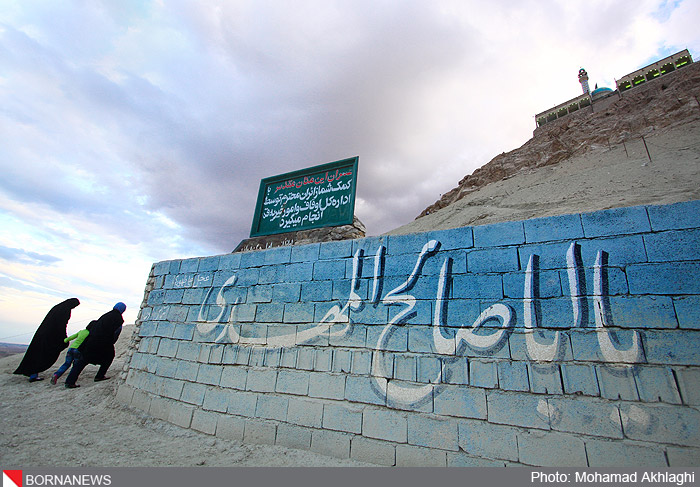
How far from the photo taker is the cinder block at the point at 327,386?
278 cm

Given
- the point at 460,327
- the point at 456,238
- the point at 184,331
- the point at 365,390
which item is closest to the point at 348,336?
the point at 365,390

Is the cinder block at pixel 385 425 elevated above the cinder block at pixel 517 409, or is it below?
below

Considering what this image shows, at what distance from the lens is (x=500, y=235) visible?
8.72ft

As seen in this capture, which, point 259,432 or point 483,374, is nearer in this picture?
point 483,374

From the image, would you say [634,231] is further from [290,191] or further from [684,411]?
[290,191]

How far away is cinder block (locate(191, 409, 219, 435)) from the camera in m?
3.30

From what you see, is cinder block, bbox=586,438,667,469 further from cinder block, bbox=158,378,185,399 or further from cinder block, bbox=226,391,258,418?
cinder block, bbox=158,378,185,399

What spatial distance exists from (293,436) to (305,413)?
0.76 ft

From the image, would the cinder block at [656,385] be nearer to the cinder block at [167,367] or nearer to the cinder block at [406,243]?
the cinder block at [406,243]

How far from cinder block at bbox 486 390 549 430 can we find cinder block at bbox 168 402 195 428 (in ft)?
10.4

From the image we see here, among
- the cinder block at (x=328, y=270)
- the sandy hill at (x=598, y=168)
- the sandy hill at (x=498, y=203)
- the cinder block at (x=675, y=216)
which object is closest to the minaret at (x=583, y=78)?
the sandy hill at (x=598, y=168)

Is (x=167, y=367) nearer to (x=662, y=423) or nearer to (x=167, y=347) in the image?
(x=167, y=347)

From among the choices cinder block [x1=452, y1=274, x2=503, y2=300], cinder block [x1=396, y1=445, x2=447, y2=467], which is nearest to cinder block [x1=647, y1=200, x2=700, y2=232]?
cinder block [x1=452, y1=274, x2=503, y2=300]

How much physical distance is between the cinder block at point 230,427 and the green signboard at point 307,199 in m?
2.76
